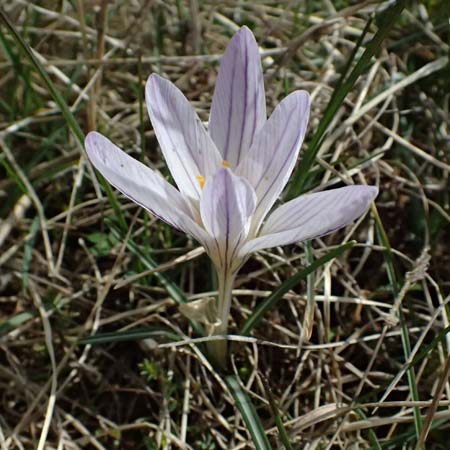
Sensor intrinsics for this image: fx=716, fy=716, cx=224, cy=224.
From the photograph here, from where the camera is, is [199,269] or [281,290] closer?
[281,290]

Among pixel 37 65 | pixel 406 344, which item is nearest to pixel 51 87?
pixel 37 65

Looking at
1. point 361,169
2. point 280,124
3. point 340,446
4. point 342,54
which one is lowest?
point 340,446

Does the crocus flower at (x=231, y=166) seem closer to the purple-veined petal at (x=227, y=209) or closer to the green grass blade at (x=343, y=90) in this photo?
the purple-veined petal at (x=227, y=209)

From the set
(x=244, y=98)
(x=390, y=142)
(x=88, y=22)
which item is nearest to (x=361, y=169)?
(x=390, y=142)

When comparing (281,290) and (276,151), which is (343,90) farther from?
(281,290)

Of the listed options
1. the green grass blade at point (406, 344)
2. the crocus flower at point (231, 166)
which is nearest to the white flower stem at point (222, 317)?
the crocus flower at point (231, 166)

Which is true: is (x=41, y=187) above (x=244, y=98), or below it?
below

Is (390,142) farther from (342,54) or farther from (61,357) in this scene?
(61,357)
